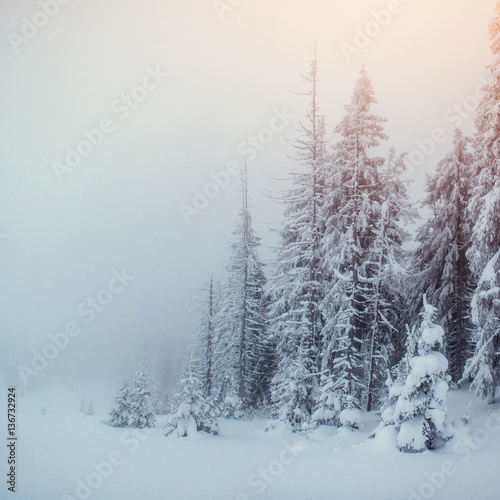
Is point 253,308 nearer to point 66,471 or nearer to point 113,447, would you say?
point 113,447

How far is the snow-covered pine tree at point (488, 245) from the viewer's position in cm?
1121

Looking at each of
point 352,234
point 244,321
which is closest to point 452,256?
point 352,234

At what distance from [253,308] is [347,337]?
11904 mm

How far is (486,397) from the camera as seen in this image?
11656 mm

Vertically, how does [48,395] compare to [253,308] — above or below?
below

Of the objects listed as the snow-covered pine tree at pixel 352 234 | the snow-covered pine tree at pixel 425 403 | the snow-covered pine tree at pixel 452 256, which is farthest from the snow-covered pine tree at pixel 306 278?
the snow-covered pine tree at pixel 425 403

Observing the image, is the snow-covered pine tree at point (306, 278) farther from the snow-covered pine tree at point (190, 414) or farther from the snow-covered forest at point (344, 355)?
the snow-covered pine tree at point (190, 414)

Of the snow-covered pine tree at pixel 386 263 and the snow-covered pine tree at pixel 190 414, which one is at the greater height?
the snow-covered pine tree at pixel 386 263

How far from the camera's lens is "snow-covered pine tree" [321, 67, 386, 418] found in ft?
51.1

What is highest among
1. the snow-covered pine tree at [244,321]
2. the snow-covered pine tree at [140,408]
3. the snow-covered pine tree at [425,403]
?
the snow-covered pine tree at [425,403]

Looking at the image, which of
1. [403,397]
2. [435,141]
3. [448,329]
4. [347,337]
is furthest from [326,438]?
[435,141]

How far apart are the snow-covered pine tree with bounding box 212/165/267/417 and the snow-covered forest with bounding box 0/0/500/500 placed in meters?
0.16

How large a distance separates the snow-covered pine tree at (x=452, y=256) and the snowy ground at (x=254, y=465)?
3.53 metres

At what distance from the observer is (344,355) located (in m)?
15.6
